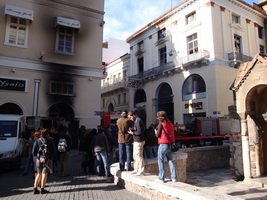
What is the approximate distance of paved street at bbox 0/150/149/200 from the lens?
220 inches

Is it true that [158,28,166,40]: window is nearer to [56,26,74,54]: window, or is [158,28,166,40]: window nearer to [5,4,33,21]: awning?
[56,26,74,54]: window

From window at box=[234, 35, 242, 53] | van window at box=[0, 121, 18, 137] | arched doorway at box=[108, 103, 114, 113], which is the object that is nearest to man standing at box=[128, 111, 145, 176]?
van window at box=[0, 121, 18, 137]

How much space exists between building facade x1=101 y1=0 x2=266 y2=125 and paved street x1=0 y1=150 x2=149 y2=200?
17.2m

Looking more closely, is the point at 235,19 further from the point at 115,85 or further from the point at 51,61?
the point at 51,61

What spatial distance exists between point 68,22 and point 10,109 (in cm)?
684

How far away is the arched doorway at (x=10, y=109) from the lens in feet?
45.5

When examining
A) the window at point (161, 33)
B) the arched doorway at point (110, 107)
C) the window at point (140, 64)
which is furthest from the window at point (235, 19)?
the arched doorway at point (110, 107)

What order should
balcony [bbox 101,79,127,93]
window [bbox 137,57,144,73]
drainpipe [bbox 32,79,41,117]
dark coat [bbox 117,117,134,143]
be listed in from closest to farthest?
1. dark coat [bbox 117,117,134,143]
2. drainpipe [bbox 32,79,41,117]
3. window [bbox 137,57,144,73]
4. balcony [bbox 101,79,127,93]

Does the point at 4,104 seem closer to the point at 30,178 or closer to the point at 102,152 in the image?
the point at 30,178

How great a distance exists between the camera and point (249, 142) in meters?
9.02

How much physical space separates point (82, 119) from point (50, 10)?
7.81 metres

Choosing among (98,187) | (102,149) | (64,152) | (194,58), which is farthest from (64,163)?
(194,58)

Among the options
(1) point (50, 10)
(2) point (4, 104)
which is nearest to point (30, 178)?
(2) point (4, 104)

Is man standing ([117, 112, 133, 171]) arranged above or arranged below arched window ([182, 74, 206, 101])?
below
